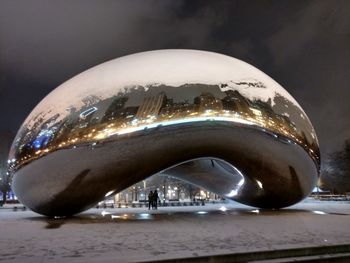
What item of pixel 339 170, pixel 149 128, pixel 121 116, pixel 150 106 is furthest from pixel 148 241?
pixel 339 170

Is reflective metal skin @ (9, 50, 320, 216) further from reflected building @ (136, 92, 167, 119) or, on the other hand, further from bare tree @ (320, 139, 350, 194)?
bare tree @ (320, 139, 350, 194)

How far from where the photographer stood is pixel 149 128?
11.0 meters

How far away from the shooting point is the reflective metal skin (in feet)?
36.2

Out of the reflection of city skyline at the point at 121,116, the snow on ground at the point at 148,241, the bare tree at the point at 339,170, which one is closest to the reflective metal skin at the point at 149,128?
the reflection of city skyline at the point at 121,116

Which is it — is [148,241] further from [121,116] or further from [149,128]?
[121,116]

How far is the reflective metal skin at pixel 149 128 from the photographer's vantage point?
11.0m

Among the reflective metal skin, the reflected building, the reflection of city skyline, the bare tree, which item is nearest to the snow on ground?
the reflective metal skin

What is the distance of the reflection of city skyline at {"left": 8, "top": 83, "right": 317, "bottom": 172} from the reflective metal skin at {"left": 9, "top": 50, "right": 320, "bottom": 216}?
0.09ft

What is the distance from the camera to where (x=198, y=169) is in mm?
16328

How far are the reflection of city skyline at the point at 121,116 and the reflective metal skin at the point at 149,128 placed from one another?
3cm

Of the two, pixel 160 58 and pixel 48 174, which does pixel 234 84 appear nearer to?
pixel 160 58

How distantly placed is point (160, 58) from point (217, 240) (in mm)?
6459

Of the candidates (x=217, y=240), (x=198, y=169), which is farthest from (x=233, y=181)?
(x=217, y=240)

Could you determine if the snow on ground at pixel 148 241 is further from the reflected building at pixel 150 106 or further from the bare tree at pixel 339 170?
the bare tree at pixel 339 170
